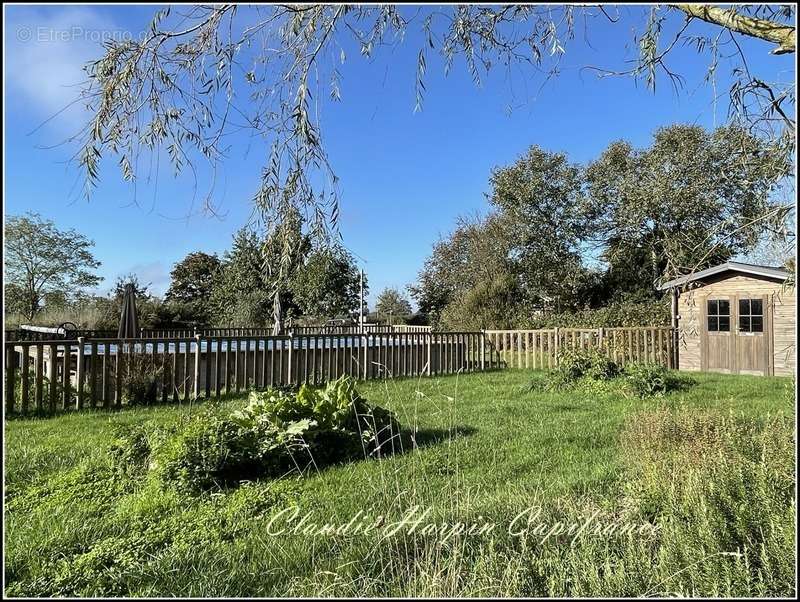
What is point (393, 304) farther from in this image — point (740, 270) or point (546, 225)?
point (740, 270)

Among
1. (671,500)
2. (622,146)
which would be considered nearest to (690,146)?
(622,146)

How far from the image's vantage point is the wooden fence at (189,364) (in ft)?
22.9

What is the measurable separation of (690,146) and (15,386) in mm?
23042

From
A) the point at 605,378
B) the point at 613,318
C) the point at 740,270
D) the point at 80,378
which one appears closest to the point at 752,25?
the point at 80,378

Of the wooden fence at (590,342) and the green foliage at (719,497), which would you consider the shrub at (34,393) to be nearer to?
the green foliage at (719,497)

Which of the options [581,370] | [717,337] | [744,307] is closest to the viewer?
[581,370]

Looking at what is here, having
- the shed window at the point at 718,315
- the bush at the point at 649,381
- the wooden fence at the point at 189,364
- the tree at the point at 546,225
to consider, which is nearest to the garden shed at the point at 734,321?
the shed window at the point at 718,315

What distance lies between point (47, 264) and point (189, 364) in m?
19.4

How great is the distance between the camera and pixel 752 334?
1266 cm

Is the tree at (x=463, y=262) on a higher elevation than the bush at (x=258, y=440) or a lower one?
higher

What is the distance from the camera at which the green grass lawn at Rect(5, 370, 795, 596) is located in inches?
88.7

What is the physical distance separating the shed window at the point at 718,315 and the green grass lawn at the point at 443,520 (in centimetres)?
1020

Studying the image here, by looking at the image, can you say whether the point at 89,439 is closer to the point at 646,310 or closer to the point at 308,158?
the point at 308,158

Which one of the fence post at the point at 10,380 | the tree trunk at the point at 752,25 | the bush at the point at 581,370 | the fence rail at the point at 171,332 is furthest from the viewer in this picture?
the fence rail at the point at 171,332
